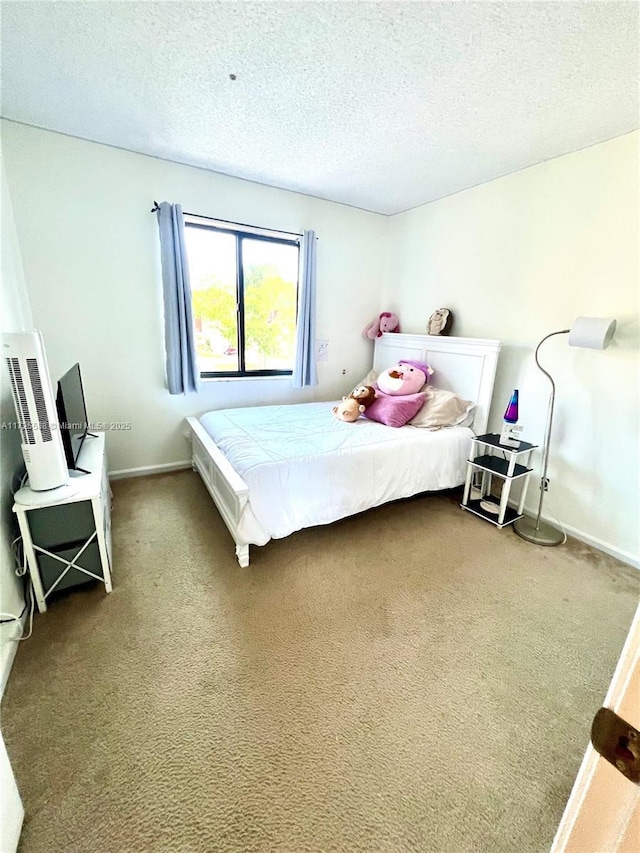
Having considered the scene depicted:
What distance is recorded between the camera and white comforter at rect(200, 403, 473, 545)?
2.02 metres

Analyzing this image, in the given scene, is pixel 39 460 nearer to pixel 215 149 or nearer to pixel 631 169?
pixel 215 149

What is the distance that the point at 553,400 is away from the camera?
2.45 meters

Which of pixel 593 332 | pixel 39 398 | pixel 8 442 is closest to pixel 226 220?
pixel 39 398

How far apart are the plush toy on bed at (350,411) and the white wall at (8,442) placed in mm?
2118

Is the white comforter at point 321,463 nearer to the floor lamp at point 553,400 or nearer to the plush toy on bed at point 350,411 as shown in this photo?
the plush toy on bed at point 350,411

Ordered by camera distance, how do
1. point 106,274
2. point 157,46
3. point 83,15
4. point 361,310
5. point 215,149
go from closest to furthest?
point 83,15 → point 157,46 → point 215,149 → point 106,274 → point 361,310

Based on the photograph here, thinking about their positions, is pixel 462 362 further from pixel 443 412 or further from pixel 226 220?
pixel 226 220

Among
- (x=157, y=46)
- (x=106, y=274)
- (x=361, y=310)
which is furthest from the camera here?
(x=361, y=310)

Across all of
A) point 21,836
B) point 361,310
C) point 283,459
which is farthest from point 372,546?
point 361,310

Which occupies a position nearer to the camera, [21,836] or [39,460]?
[21,836]

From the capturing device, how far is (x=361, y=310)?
13.0 ft

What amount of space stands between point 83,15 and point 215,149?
1.15 m

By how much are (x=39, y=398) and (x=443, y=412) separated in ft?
8.61

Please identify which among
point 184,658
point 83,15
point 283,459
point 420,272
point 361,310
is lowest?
point 184,658
